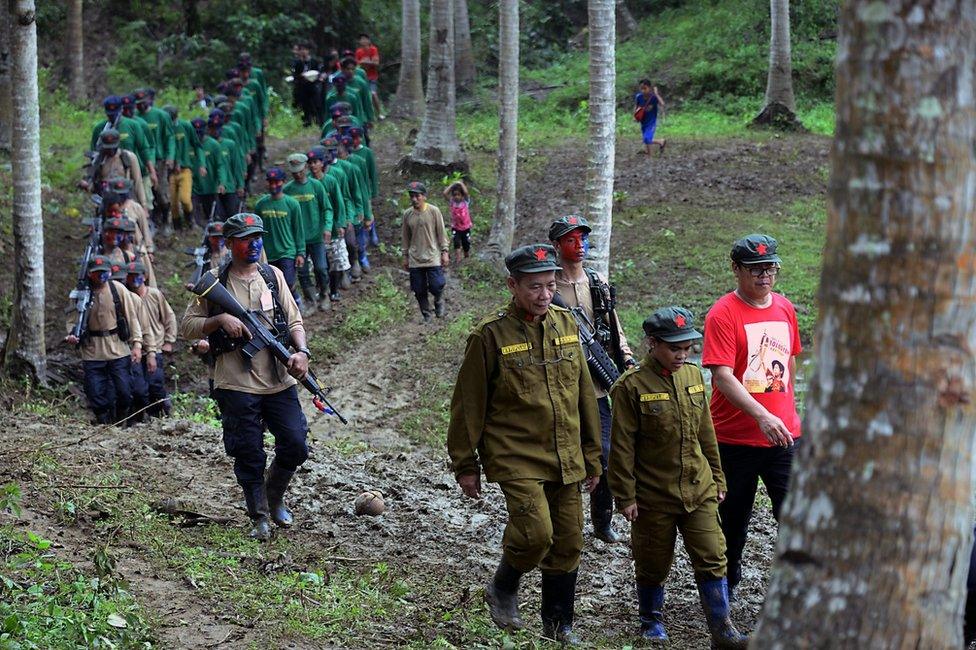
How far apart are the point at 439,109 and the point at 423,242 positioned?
7.83 metres

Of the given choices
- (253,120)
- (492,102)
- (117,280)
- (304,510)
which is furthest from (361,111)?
(304,510)

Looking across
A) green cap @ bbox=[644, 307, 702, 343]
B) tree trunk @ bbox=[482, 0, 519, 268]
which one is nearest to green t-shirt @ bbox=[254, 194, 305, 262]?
tree trunk @ bbox=[482, 0, 519, 268]

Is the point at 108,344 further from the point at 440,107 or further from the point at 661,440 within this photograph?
the point at 440,107

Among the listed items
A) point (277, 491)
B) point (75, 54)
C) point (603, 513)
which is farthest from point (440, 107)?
point (277, 491)

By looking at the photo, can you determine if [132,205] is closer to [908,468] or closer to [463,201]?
[463,201]

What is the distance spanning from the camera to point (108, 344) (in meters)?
11.6

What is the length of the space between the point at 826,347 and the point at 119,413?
384 inches

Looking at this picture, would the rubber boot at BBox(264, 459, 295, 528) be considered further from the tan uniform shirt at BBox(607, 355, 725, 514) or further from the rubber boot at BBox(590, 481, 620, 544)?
the tan uniform shirt at BBox(607, 355, 725, 514)

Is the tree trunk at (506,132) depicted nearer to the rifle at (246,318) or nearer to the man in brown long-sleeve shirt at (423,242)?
the man in brown long-sleeve shirt at (423,242)

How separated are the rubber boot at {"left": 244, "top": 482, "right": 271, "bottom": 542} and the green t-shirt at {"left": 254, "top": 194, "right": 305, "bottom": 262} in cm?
702

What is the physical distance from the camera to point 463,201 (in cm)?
1820

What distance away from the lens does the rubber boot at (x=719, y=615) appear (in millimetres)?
6219

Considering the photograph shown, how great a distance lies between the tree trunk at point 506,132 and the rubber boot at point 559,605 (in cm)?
1268

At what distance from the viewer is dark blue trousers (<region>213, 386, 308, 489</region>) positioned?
292 inches
